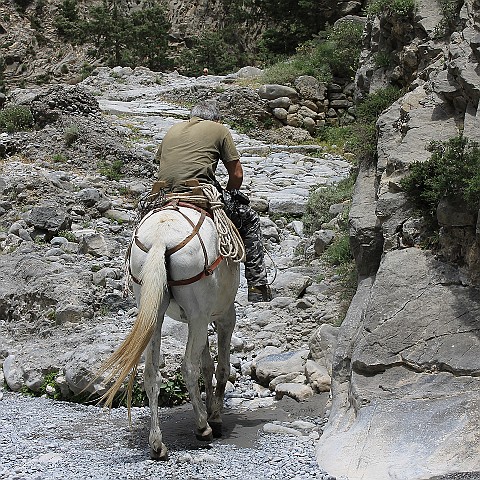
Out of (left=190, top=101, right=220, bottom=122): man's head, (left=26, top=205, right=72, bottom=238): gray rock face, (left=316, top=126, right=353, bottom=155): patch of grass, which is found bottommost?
(left=316, top=126, right=353, bottom=155): patch of grass

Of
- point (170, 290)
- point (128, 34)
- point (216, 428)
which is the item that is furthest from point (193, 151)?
point (128, 34)

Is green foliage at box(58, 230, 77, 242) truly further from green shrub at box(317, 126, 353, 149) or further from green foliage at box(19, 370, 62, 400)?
green shrub at box(317, 126, 353, 149)

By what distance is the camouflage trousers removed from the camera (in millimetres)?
7193

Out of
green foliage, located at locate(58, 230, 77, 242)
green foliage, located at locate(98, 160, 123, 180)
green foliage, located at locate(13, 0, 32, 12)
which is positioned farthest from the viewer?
green foliage, located at locate(13, 0, 32, 12)

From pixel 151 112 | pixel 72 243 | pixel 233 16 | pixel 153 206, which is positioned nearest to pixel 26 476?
pixel 153 206

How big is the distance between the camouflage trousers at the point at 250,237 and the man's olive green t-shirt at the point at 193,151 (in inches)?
13.5

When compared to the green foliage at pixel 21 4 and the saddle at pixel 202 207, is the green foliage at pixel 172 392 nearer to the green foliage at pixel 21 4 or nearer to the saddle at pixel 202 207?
the saddle at pixel 202 207

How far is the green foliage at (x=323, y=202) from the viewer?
520 inches

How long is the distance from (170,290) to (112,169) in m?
9.68

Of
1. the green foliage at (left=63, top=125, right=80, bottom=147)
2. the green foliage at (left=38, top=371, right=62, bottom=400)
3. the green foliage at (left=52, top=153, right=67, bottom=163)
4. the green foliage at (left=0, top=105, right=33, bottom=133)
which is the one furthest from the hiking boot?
the green foliage at (left=0, top=105, right=33, bottom=133)

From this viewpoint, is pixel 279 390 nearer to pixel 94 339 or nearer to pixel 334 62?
pixel 94 339

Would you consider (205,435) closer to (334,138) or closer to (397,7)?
(397,7)

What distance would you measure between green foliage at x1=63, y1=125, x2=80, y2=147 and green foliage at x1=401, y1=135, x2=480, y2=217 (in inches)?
418

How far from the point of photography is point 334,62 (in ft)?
76.6
